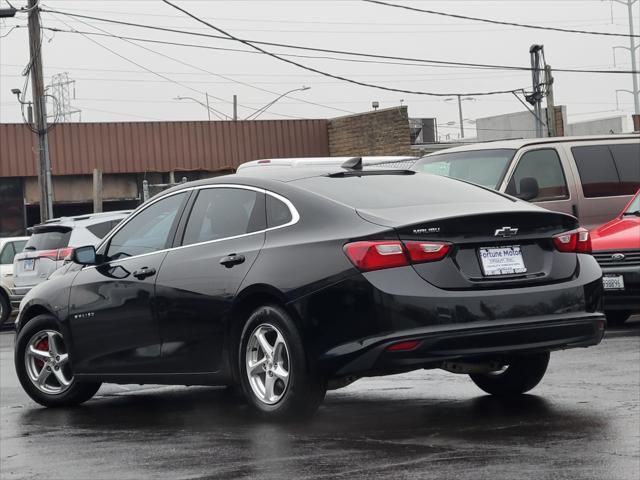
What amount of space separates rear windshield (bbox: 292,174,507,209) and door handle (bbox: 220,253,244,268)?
0.61 metres

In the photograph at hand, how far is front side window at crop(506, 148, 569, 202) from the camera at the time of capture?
49.6ft

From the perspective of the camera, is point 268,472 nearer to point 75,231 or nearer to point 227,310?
point 227,310

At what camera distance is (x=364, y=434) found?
7.41 metres

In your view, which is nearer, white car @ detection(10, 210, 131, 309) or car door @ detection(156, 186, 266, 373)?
car door @ detection(156, 186, 266, 373)

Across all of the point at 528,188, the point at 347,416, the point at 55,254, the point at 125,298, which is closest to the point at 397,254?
the point at 347,416

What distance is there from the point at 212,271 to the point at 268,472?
85.9 inches

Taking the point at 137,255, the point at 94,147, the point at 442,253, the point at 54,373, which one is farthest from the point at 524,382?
the point at 94,147

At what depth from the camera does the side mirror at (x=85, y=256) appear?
9367 millimetres

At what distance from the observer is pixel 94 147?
38406mm

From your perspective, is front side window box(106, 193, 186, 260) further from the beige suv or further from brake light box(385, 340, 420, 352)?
the beige suv

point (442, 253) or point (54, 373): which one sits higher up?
point (442, 253)

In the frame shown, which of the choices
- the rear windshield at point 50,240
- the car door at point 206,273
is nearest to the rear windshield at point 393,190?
the car door at point 206,273

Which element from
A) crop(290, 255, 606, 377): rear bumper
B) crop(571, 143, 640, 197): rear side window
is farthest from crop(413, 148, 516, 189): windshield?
crop(290, 255, 606, 377): rear bumper

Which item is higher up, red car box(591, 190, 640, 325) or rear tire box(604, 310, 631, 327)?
red car box(591, 190, 640, 325)
